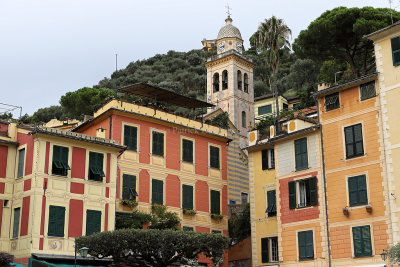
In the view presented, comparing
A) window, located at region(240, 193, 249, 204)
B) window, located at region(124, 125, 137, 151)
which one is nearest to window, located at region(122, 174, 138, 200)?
window, located at region(124, 125, 137, 151)

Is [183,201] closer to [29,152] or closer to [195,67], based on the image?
[29,152]

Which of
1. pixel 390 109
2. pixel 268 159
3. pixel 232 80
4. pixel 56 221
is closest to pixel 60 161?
pixel 56 221

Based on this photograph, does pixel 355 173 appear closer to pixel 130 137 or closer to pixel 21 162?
pixel 130 137

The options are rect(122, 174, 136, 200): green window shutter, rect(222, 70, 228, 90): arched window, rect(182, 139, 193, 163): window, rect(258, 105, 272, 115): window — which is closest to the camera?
rect(122, 174, 136, 200): green window shutter

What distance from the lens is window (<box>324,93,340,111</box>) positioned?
3066 cm

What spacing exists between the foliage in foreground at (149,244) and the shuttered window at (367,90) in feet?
35.5

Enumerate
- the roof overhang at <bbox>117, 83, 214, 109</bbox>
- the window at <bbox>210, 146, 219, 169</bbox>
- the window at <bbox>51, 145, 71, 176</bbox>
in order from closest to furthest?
1. the window at <bbox>51, 145, 71, 176</bbox>
2. the roof overhang at <bbox>117, 83, 214, 109</bbox>
3. the window at <bbox>210, 146, 219, 169</bbox>

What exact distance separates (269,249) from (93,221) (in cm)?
1064

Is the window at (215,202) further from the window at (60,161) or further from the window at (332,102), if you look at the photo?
the window at (60,161)

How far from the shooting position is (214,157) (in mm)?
39812

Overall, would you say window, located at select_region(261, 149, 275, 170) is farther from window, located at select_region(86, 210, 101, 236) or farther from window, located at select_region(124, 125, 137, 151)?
window, located at select_region(86, 210, 101, 236)

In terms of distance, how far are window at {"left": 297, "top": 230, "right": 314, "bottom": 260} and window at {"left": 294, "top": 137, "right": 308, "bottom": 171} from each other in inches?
149

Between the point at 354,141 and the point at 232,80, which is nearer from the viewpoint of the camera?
the point at 354,141

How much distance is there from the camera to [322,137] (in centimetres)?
3097
